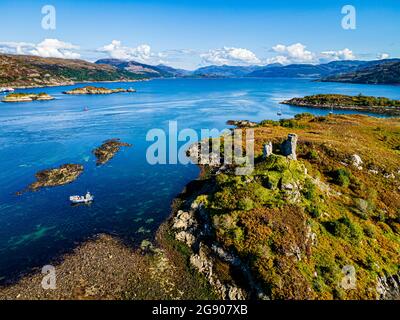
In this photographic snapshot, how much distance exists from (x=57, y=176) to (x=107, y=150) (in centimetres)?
2263

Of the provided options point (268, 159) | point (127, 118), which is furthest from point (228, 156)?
point (127, 118)

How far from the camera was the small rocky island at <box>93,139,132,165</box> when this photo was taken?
271 ft

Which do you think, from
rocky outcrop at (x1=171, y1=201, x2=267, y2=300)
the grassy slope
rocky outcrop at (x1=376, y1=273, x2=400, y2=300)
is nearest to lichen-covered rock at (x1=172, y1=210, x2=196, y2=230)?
rocky outcrop at (x1=171, y1=201, x2=267, y2=300)

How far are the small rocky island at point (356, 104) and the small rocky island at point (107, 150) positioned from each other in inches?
5301

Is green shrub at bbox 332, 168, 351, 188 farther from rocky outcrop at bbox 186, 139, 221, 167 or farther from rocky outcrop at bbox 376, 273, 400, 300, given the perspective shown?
rocky outcrop at bbox 186, 139, 221, 167

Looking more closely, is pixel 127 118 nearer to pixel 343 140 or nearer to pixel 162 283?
pixel 343 140

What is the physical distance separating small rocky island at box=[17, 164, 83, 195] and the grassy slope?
35549 millimetres

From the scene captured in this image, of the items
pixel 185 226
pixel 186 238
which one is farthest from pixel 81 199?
pixel 186 238

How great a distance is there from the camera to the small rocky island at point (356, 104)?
167462 millimetres

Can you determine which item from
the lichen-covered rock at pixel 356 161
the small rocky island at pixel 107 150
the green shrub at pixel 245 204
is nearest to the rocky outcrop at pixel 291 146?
the green shrub at pixel 245 204

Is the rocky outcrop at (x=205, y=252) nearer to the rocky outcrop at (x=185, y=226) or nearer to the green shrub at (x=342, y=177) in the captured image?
the rocky outcrop at (x=185, y=226)
